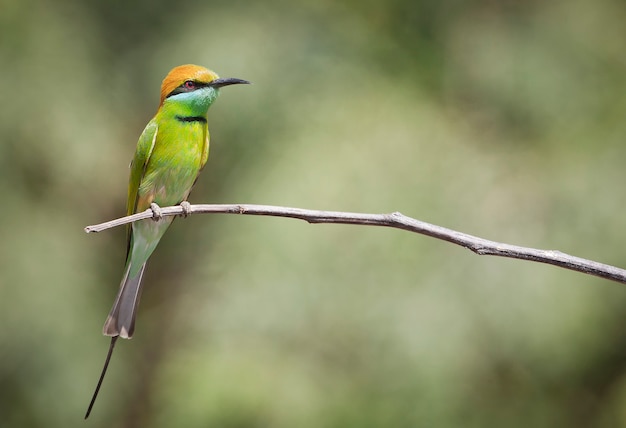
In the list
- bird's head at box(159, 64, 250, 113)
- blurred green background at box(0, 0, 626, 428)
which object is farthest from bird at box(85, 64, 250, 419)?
blurred green background at box(0, 0, 626, 428)

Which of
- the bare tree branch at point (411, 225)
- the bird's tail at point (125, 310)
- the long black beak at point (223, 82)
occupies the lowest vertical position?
the bird's tail at point (125, 310)

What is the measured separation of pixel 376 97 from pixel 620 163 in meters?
0.72

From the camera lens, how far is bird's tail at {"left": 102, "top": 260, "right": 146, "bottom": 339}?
575 millimetres

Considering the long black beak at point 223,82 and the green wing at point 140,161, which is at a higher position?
the long black beak at point 223,82

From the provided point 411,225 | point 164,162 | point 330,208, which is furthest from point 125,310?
point 330,208

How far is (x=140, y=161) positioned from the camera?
2.27 ft

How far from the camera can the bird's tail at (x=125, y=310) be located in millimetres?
575

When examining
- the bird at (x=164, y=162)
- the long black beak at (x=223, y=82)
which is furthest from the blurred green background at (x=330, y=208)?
the long black beak at (x=223, y=82)

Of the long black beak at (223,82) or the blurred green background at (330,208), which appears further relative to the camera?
the blurred green background at (330,208)

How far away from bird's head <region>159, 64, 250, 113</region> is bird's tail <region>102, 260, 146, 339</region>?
154 millimetres

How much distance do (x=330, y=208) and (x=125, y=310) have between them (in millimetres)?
1387

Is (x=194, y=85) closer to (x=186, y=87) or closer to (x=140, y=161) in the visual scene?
(x=186, y=87)

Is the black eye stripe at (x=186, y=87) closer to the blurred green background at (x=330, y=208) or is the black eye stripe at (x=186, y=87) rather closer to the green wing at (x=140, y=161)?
the green wing at (x=140, y=161)

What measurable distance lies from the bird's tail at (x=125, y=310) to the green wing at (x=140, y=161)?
65 millimetres
